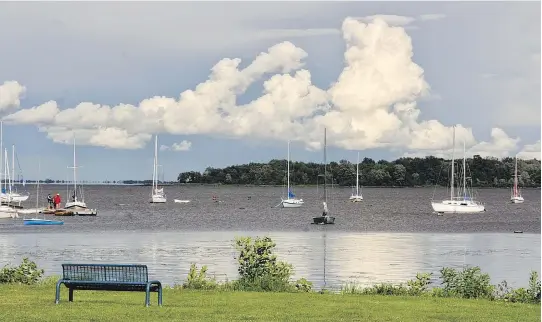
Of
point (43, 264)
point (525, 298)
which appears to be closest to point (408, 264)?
point (43, 264)

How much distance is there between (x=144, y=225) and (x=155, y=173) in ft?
171

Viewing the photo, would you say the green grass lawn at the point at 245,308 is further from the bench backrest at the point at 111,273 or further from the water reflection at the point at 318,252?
the water reflection at the point at 318,252

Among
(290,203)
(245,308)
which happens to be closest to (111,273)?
(245,308)

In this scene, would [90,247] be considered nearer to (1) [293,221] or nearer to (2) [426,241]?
(2) [426,241]

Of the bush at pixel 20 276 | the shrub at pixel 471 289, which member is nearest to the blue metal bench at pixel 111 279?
the bush at pixel 20 276

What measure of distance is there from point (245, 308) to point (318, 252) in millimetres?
32095

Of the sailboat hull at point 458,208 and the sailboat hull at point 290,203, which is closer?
the sailboat hull at point 458,208

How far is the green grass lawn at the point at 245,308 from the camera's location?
1862 centimetres

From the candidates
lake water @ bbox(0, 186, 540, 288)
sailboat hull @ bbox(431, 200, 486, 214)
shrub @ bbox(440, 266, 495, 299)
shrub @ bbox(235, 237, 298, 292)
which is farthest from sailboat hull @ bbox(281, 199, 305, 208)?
shrub @ bbox(440, 266, 495, 299)

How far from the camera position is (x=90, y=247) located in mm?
56906

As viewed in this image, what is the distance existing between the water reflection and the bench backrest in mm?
12200

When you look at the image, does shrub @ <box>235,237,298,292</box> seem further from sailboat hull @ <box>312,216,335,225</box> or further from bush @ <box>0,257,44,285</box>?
sailboat hull @ <box>312,216,335,225</box>

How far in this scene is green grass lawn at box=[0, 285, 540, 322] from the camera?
18.6m

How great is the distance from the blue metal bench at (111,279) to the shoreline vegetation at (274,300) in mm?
429
